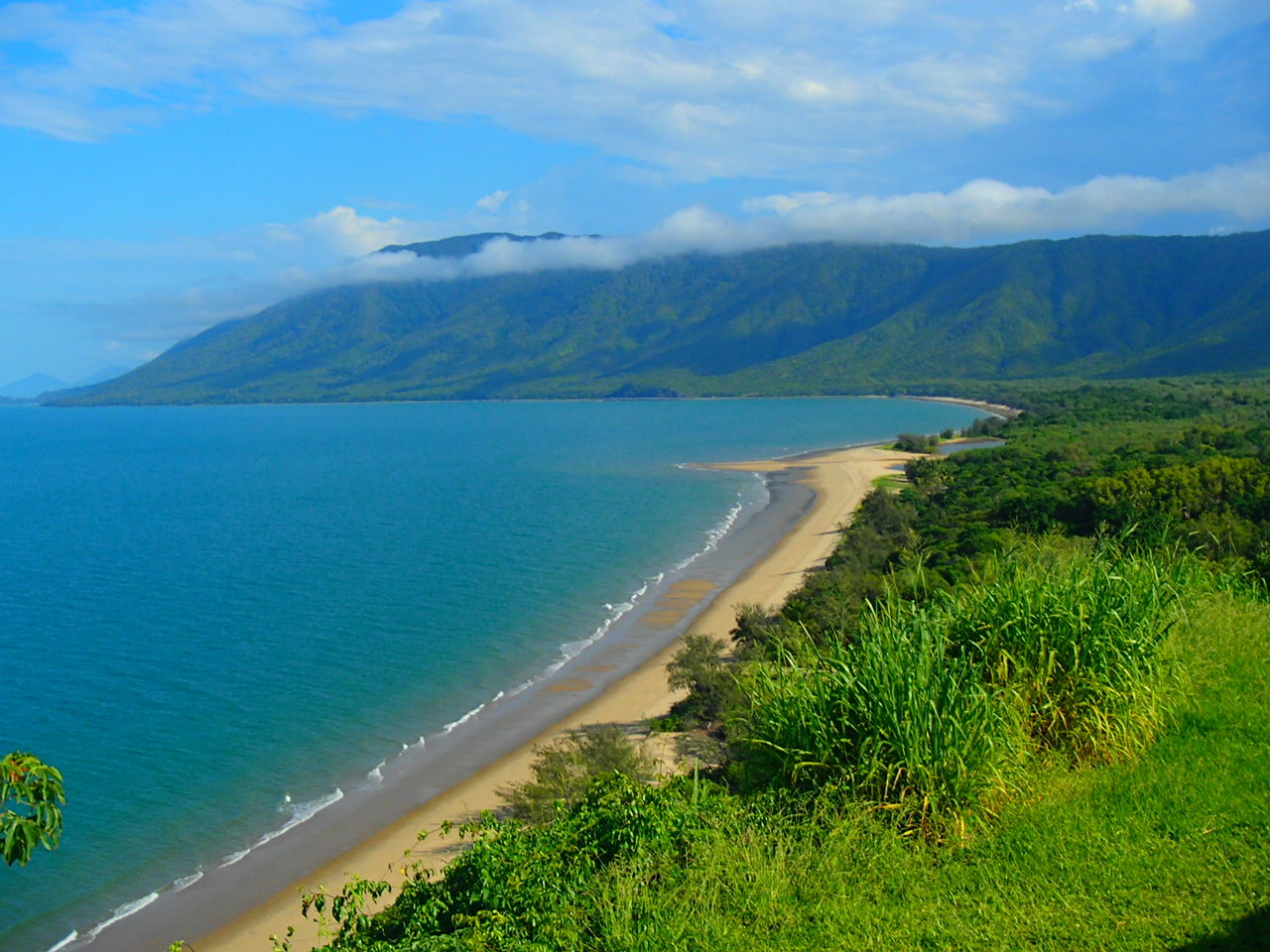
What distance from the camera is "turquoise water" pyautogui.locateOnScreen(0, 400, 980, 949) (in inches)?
715

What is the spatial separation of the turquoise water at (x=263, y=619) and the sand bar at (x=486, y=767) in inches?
46.0

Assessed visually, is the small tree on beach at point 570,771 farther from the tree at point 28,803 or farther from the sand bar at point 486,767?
the tree at point 28,803

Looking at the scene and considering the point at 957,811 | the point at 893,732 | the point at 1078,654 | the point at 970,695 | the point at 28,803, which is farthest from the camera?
the point at 1078,654

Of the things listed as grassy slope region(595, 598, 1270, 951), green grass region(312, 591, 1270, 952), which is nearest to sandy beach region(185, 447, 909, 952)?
green grass region(312, 591, 1270, 952)

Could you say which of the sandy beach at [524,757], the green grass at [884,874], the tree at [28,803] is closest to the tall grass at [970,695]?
the green grass at [884,874]

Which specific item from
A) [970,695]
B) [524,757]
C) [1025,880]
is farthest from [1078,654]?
[524,757]

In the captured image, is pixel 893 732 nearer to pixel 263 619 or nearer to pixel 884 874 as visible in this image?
pixel 884 874

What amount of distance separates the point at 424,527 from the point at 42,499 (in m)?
33.3

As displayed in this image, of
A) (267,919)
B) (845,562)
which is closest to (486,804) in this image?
(267,919)

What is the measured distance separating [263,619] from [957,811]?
2801 cm

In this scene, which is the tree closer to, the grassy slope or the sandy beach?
the grassy slope

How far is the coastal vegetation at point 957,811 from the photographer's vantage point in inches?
235

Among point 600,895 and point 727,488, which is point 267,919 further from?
point 727,488

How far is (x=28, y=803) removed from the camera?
5.50 metres
